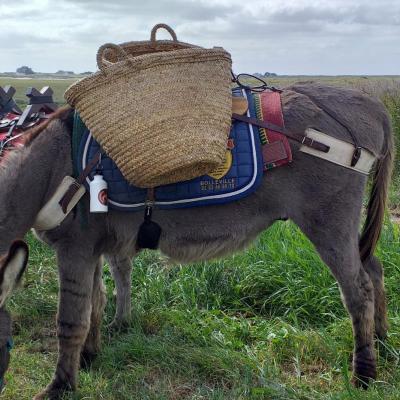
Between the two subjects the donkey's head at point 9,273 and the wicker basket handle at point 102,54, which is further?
the wicker basket handle at point 102,54

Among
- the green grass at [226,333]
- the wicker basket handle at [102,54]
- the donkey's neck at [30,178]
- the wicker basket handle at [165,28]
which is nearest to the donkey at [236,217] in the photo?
the donkey's neck at [30,178]

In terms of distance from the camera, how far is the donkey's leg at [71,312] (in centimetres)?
325

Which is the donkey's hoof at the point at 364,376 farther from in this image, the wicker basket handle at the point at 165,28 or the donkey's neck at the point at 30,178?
the wicker basket handle at the point at 165,28

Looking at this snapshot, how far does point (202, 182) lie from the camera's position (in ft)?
10.3

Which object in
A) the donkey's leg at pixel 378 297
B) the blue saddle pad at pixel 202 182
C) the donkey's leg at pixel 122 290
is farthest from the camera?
the donkey's leg at pixel 122 290

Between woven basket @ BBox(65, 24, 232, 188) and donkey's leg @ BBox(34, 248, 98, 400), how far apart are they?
65 centimetres

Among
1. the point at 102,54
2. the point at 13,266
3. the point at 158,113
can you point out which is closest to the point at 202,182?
the point at 158,113

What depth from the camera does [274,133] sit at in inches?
124

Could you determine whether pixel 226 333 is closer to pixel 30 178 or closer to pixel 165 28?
pixel 30 178

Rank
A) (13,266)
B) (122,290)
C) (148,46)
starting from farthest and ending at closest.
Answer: (122,290)
(148,46)
(13,266)

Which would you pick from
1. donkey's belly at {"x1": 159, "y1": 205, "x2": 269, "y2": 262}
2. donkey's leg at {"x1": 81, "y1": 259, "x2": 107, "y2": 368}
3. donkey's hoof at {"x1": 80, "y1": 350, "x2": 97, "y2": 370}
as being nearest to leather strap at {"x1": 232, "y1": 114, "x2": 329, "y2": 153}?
donkey's belly at {"x1": 159, "y1": 205, "x2": 269, "y2": 262}

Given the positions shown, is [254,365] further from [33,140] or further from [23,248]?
[33,140]

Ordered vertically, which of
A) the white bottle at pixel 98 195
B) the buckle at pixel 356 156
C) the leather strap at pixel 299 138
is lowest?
the white bottle at pixel 98 195

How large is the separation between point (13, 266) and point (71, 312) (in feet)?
2.56
